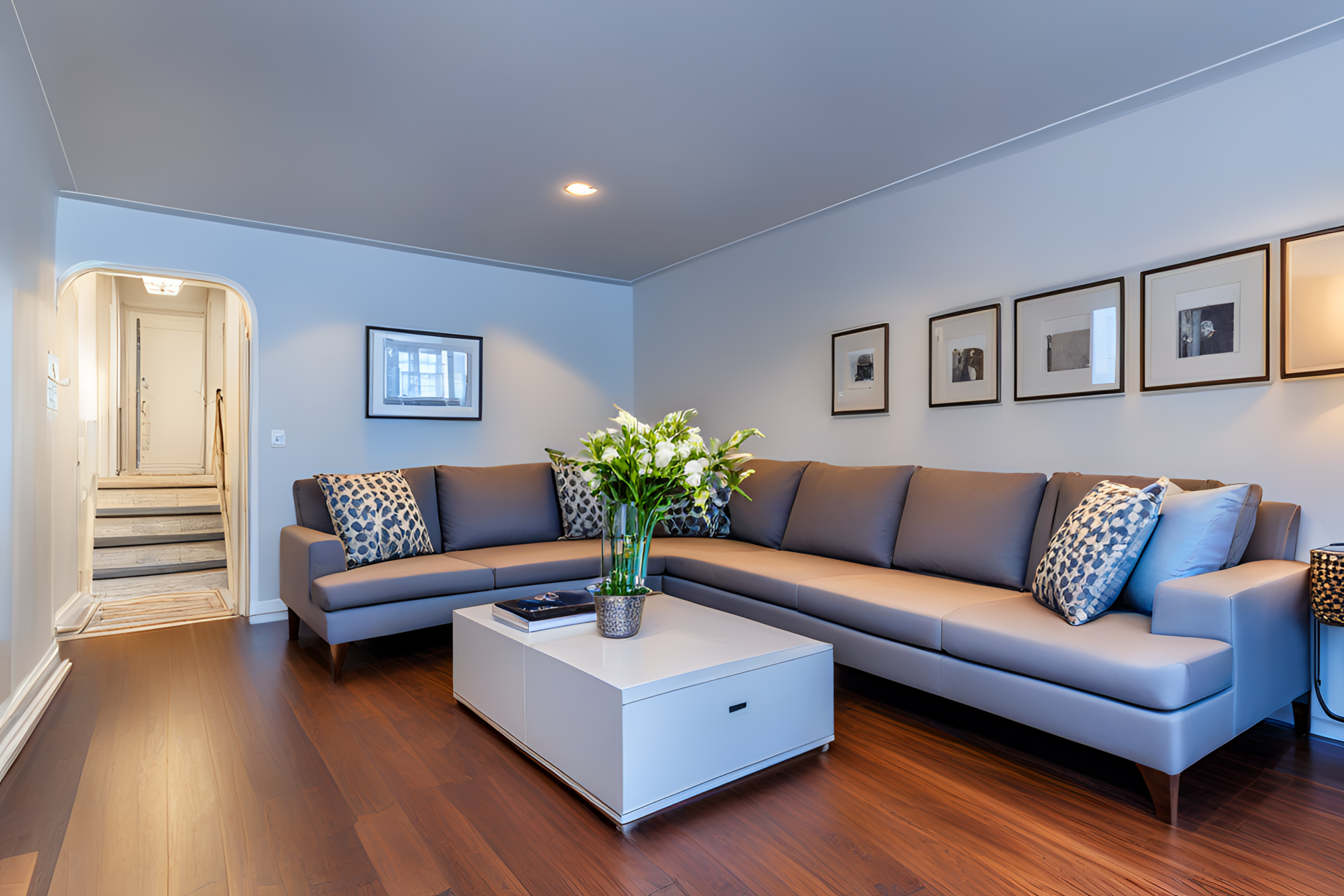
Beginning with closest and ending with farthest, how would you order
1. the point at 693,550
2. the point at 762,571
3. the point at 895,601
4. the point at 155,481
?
the point at 895,601
the point at 762,571
the point at 693,550
the point at 155,481

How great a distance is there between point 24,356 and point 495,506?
7.27ft

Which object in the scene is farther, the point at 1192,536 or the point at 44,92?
the point at 44,92

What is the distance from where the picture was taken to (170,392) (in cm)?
810

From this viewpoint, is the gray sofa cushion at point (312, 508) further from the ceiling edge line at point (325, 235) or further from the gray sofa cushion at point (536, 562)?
the ceiling edge line at point (325, 235)

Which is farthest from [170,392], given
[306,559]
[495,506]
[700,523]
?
[700,523]

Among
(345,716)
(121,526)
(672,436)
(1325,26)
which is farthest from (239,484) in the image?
(1325,26)

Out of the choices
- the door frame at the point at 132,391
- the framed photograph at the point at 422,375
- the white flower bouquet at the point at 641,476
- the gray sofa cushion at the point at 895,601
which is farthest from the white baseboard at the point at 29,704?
the door frame at the point at 132,391

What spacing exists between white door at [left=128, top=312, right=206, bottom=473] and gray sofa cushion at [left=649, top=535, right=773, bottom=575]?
645 cm

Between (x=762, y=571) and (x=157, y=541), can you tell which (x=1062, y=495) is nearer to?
(x=762, y=571)

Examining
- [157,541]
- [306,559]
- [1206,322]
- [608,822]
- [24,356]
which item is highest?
[1206,322]

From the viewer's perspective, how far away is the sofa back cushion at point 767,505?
13.3 feet

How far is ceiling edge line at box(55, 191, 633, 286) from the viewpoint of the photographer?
3.79m

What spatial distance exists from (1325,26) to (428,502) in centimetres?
426

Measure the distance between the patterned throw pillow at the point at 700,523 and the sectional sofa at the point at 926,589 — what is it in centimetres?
8
